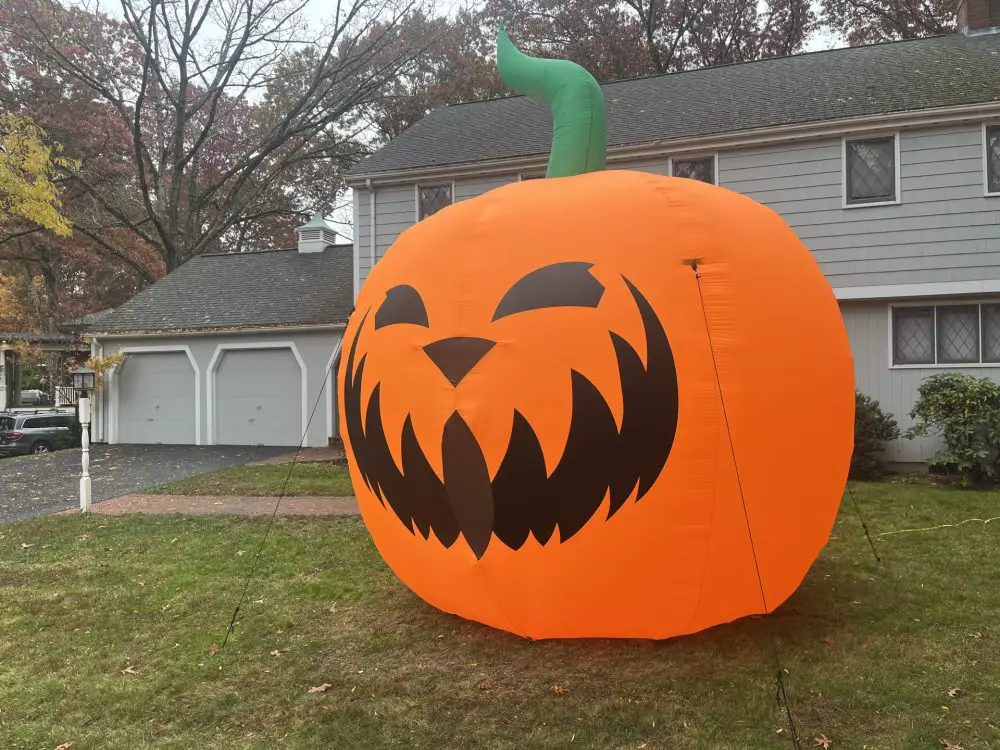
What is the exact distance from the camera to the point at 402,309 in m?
4.20

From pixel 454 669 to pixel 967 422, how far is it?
28.2 feet

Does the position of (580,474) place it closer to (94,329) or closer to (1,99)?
(94,329)

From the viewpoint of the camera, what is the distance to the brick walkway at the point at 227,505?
9156mm

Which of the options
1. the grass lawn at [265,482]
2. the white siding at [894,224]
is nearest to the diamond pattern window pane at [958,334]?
the white siding at [894,224]

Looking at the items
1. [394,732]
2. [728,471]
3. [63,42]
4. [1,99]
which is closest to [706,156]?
[728,471]

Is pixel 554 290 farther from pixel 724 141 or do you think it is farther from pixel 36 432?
pixel 36 432

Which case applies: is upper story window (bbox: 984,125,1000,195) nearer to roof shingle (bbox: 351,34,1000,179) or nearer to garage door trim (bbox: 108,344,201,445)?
roof shingle (bbox: 351,34,1000,179)

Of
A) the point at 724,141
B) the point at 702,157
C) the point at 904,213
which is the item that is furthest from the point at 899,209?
the point at 702,157

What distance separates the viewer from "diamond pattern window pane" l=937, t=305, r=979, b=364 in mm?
10766

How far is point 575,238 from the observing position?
385cm

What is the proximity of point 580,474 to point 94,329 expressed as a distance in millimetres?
18140

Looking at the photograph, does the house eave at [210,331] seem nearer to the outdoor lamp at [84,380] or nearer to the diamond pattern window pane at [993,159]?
the outdoor lamp at [84,380]

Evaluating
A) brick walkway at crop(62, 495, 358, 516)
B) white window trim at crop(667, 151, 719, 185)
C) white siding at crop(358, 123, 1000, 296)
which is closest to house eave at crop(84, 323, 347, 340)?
brick walkway at crop(62, 495, 358, 516)

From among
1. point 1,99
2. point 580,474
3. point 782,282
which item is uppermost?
point 1,99
